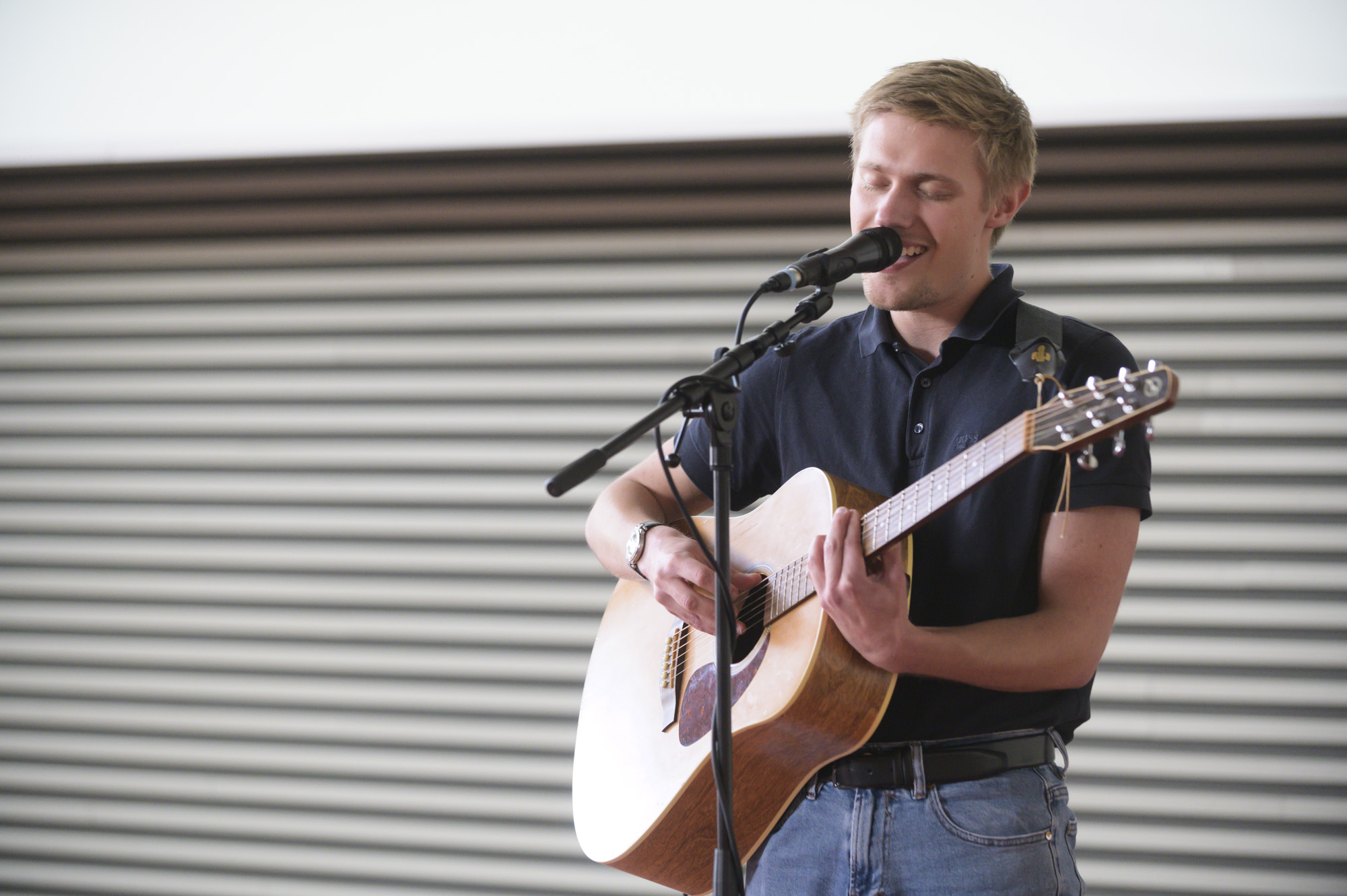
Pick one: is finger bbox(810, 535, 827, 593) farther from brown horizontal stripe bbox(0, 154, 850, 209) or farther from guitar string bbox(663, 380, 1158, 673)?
brown horizontal stripe bbox(0, 154, 850, 209)

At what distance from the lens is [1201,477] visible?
105 inches

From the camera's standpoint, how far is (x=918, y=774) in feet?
4.25

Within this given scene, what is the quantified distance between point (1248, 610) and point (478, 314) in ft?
8.36

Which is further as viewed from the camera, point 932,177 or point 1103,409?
point 932,177

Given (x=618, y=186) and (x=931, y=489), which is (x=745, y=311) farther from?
(x=618, y=186)

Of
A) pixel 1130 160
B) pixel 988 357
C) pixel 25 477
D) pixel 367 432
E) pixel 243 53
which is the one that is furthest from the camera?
pixel 25 477

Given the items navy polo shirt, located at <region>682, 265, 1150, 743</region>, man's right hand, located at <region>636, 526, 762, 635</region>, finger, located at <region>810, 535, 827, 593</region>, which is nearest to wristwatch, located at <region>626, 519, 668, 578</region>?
man's right hand, located at <region>636, 526, 762, 635</region>

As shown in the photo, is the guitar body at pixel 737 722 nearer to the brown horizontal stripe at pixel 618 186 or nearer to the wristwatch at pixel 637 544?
the wristwatch at pixel 637 544

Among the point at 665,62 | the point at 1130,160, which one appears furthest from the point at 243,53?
the point at 1130,160

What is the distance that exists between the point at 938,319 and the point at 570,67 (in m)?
1.71

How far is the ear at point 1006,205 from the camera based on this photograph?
1.46m

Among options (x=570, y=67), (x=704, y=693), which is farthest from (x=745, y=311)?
(x=570, y=67)

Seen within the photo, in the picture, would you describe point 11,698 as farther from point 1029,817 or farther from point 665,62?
point 1029,817

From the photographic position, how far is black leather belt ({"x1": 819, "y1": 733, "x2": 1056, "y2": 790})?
4.23 ft
